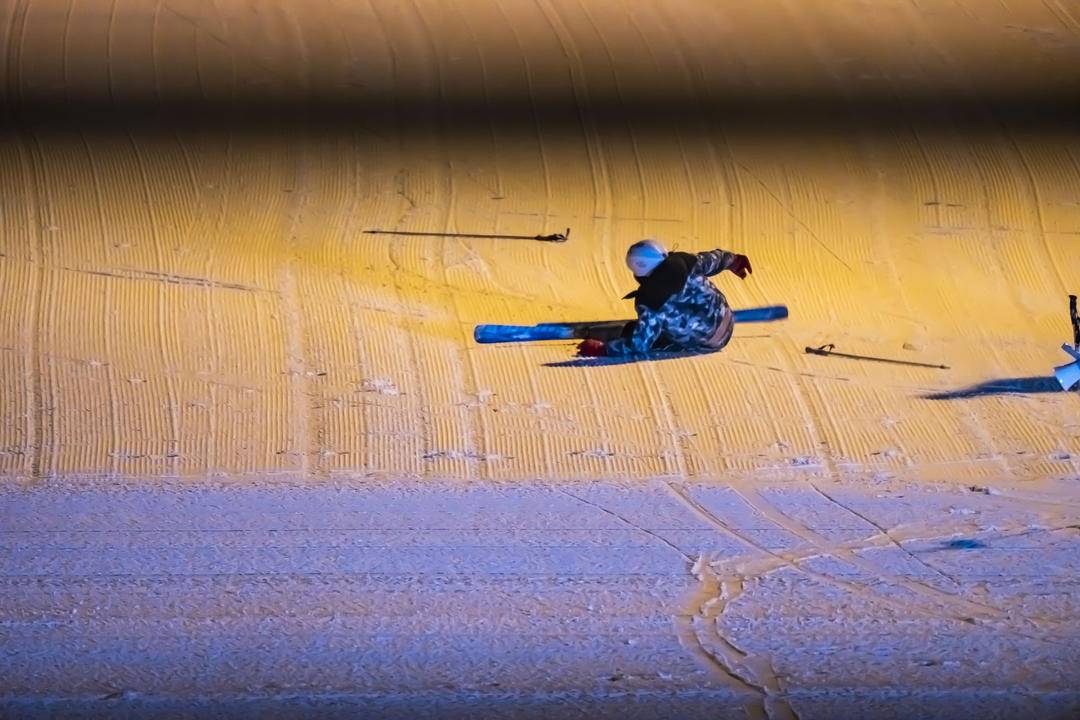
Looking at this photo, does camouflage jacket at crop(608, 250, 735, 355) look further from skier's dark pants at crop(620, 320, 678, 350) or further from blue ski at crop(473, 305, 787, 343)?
blue ski at crop(473, 305, 787, 343)

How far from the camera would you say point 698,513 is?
5.76m

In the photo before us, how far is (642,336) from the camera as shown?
728 centimetres

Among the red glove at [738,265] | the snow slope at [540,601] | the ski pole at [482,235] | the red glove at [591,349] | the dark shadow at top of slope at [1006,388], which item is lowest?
the snow slope at [540,601]

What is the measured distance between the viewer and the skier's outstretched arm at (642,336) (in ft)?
23.8

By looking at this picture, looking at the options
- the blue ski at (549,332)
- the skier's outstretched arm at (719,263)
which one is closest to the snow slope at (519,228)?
the blue ski at (549,332)

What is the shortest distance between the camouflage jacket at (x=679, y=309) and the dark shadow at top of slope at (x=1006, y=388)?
3.68 ft

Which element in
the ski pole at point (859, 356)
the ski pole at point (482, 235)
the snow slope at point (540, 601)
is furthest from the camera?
the ski pole at point (482, 235)

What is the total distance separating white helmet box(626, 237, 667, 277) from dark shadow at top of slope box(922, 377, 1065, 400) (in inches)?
57.9

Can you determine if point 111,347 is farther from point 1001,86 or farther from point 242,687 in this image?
point 1001,86

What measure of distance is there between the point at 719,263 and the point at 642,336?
559 millimetres

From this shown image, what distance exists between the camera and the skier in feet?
23.7

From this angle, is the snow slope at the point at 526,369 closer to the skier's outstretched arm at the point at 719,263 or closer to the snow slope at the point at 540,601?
the snow slope at the point at 540,601

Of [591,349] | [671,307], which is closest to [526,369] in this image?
[591,349]

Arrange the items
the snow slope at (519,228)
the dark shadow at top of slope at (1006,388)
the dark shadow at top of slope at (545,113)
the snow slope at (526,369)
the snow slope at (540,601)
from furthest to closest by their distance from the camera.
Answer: the dark shadow at top of slope at (545,113) → the dark shadow at top of slope at (1006,388) → the snow slope at (519,228) → the snow slope at (526,369) → the snow slope at (540,601)
